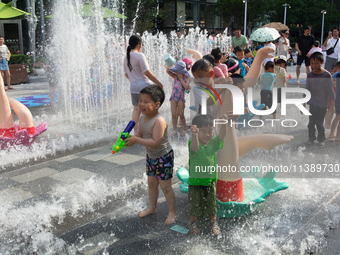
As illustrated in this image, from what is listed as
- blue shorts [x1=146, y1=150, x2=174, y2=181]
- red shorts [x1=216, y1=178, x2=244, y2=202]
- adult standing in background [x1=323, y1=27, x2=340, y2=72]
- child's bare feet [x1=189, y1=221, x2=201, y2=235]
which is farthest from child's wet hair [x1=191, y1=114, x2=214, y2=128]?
adult standing in background [x1=323, y1=27, x2=340, y2=72]

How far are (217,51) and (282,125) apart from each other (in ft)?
8.35

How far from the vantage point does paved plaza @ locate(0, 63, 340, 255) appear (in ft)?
8.64

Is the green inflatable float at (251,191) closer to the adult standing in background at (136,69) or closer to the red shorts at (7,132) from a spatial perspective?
the adult standing in background at (136,69)

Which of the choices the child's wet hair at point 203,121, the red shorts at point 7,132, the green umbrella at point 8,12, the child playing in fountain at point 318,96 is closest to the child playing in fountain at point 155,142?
the child's wet hair at point 203,121

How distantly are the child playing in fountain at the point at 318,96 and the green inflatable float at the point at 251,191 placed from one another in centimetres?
88

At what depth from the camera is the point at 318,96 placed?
3574 millimetres

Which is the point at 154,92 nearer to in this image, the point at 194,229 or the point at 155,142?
the point at 155,142

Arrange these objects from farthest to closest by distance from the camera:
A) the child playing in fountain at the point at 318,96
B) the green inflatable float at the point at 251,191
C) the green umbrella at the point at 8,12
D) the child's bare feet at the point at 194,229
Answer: the green umbrella at the point at 8,12 < the child playing in fountain at the point at 318,96 < the green inflatable float at the point at 251,191 < the child's bare feet at the point at 194,229

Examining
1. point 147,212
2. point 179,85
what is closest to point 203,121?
point 147,212

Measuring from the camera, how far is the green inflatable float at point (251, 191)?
9.56ft

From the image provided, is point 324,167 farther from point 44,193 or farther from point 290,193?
point 44,193

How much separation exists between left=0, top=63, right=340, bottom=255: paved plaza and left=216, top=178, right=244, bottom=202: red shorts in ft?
0.61

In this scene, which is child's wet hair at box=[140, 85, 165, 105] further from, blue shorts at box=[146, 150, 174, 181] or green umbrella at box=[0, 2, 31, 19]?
green umbrella at box=[0, 2, 31, 19]

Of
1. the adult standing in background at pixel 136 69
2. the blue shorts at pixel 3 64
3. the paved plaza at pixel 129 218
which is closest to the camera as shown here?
the paved plaza at pixel 129 218
